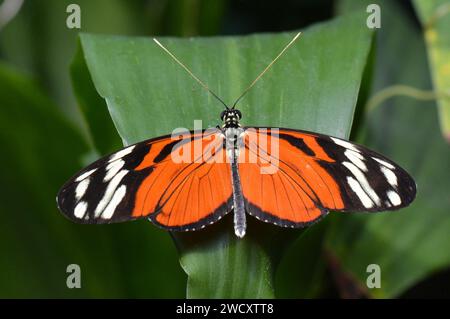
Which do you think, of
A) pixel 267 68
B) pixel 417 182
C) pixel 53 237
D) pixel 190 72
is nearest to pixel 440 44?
pixel 417 182

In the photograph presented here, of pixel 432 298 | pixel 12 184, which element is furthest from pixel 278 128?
pixel 432 298

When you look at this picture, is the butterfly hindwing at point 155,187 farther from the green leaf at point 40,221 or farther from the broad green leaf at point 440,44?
the broad green leaf at point 440,44

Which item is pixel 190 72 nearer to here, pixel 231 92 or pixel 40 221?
pixel 231 92

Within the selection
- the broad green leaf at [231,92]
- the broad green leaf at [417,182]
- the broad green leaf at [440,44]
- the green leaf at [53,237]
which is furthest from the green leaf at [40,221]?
the broad green leaf at [440,44]

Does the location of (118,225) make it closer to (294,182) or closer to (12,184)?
(12,184)

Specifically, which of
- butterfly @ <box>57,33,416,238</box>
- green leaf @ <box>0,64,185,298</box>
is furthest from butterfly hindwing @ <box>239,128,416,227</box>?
green leaf @ <box>0,64,185,298</box>

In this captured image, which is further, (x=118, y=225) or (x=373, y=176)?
(x=118, y=225)
